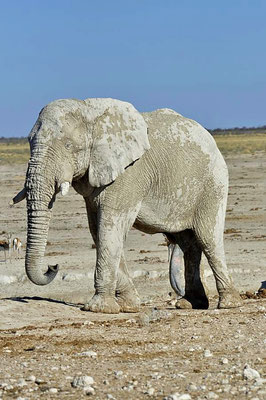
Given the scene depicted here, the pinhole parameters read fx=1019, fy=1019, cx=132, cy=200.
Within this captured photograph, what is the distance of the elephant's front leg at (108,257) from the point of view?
38.7ft

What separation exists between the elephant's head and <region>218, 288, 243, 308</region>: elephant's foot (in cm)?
213

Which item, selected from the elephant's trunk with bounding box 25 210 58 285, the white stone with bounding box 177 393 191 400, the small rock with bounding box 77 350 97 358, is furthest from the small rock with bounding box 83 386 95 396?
the elephant's trunk with bounding box 25 210 58 285

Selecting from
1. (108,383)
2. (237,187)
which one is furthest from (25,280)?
(237,187)

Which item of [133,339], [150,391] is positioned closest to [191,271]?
[133,339]

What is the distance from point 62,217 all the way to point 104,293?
15068mm

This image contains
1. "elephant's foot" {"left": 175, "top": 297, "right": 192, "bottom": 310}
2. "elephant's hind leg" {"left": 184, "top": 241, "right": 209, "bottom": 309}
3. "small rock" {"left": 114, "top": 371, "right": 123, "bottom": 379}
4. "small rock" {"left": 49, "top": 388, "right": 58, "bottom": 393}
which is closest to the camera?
"small rock" {"left": 49, "top": 388, "right": 58, "bottom": 393}

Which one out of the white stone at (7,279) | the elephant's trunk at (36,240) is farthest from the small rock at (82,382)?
the white stone at (7,279)

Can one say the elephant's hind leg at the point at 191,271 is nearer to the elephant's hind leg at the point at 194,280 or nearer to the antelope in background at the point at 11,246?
the elephant's hind leg at the point at 194,280

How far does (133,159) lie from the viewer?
11.9m

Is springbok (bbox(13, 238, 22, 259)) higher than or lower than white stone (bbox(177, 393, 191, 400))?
higher

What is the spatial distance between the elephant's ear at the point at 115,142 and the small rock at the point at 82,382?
14.3 feet

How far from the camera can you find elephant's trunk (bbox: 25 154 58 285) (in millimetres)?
11148

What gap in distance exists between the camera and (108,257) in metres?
11.8

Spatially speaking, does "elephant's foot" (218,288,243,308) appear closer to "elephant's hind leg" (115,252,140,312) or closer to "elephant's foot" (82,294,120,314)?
"elephant's hind leg" (115,252,140,312)
